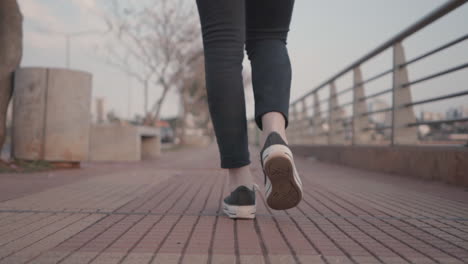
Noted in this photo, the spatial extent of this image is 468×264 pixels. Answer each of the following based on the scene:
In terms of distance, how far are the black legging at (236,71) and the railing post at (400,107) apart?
2969 mm

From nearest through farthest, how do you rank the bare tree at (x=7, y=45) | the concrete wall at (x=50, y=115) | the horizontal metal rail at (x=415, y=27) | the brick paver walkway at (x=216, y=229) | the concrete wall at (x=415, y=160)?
the brick paver walkway at (x=216, y=229)
the concrete wall at (x=415, y=160)
the horizontal metal rail at (x=415, y=27)
the bare tree at (x=7, y=45)
the concrete wall at (x=50, y=115)

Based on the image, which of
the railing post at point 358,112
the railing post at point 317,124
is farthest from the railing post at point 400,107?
the railing post at point 317,124

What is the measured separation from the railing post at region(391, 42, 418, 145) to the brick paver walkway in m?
1.83

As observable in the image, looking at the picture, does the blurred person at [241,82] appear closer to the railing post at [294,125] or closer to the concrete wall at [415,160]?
the concrete wall at [415,160]

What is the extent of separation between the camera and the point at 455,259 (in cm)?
119

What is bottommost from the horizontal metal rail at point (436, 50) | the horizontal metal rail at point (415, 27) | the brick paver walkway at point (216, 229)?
the brick paver walkway at point (216, 229)

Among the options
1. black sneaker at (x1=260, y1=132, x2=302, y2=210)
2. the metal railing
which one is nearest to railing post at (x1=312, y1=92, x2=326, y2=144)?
the metal railing

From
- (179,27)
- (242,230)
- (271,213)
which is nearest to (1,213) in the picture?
(242,230)

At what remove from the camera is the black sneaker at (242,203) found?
5.59 feet

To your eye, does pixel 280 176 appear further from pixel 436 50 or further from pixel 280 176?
pixel 436 50

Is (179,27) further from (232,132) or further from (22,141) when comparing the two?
(232,132)

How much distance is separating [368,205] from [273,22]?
1.15 meters

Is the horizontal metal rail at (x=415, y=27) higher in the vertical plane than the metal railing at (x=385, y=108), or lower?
higher

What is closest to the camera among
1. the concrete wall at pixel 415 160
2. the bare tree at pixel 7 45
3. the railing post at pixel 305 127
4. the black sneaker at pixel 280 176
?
the black sneaker at pixel 280 176
